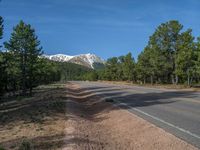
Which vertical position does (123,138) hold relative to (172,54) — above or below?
below

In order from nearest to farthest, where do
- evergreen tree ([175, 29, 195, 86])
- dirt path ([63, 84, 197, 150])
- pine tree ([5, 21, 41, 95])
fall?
dirt path ([63, 84, 197, 150])
pine tree ([5, 21, 41, 95])
evergreen tree ([175, 29, 195, 86])

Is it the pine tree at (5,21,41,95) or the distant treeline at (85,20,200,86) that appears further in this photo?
the distant treeline at (85,20,200,86)

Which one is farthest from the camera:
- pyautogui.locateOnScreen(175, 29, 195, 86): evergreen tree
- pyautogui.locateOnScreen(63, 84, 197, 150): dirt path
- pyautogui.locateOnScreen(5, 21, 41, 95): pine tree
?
pyautogui.locateOnScreen(175, 29, 195, 86): evergreen tree

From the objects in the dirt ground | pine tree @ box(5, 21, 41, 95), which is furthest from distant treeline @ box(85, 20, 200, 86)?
the dirt ground

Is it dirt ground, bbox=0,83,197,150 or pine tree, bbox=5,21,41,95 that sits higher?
pine tree, bbox=5,21,41,95

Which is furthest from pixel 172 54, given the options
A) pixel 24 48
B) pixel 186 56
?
pixel 24 48

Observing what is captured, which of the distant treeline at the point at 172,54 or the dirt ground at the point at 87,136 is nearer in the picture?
the dirt ground at the point at 87,136

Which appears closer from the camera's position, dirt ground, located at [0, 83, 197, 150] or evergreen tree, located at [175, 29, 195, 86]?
dirt ground, located at [0, 83, 197, 150]

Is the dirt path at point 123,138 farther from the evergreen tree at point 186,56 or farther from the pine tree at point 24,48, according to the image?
the evergreen tree at point 186,56

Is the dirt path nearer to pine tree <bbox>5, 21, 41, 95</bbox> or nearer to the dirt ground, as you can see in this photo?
the dirt ground

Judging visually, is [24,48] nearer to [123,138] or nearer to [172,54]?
[172,54]

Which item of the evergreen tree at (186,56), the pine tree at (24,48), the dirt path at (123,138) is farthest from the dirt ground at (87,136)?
the evergreen tree at (186,56)

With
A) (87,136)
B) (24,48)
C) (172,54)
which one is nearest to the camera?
(87,136)

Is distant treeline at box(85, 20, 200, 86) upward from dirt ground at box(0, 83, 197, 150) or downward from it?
upward
